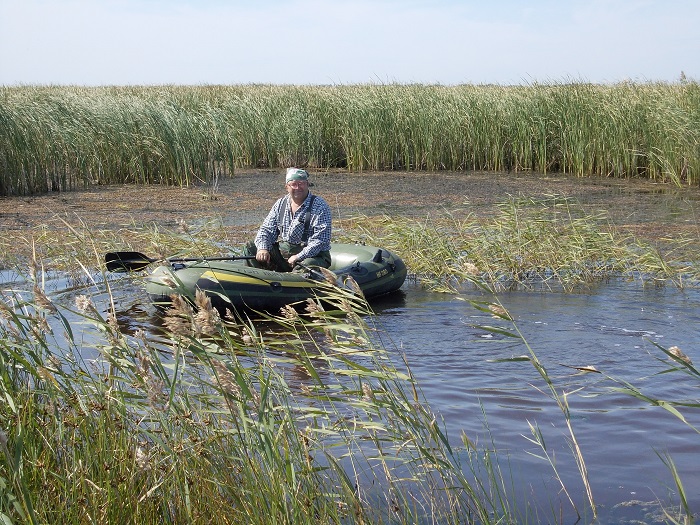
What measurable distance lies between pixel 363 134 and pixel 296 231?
390 inches

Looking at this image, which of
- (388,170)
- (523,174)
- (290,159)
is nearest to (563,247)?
(523,174)

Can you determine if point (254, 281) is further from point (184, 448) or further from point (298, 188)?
point (184, 448)

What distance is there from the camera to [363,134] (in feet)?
57.5

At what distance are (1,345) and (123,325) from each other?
159 inches

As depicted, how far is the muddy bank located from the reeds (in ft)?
1.43

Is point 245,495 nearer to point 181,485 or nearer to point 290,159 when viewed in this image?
point 181,485

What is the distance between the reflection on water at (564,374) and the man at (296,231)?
0.77 metres

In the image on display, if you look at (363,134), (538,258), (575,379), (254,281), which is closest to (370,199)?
(363,134)

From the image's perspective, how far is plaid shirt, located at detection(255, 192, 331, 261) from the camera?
7672 mm

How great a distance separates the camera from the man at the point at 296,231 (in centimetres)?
767

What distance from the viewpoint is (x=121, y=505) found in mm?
2787

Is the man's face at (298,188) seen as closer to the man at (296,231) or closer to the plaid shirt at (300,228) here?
the man at (296,231)

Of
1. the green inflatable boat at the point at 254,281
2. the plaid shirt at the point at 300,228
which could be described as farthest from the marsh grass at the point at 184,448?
the plaid shirt at the point at 300,228

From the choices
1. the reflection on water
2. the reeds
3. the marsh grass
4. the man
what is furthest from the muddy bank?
the marsh grass
